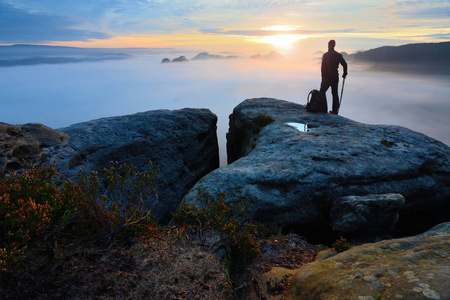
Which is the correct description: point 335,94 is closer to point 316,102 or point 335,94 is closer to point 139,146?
point 316,102

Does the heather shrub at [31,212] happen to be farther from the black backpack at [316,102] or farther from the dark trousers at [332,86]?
the dark trousers at [332,86]

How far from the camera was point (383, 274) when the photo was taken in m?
4.02

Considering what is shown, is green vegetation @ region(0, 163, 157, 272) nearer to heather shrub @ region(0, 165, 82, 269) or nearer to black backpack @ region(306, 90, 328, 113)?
heather shrub @ region(0, 165, 82, 269)

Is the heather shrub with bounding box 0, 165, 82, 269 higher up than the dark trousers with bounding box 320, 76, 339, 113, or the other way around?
the dark trousers with bounding box 320, 76, 339, 113

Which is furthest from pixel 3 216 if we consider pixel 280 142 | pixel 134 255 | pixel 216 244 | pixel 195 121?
pixel 195 121

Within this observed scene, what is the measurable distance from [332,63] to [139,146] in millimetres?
15382

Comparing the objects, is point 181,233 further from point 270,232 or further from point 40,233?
point 270,232

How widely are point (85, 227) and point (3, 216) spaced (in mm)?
1419

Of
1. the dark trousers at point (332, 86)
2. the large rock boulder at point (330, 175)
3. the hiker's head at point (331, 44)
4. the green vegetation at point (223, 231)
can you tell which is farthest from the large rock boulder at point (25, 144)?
the hiker's head at point (331, 44)

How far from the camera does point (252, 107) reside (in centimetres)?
2119

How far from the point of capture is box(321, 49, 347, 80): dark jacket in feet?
65.2

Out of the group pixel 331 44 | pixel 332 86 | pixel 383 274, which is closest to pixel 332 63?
A: pixel 331 44

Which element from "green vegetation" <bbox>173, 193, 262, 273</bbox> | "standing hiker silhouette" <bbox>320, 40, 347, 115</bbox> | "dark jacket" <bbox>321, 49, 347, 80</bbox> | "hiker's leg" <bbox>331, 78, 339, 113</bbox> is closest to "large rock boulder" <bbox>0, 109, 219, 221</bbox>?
Result: "green vegetation" <bbox>173, 193, 262, 273</bbox>

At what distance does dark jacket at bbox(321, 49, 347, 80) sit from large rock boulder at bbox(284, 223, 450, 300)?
56.7 ft
